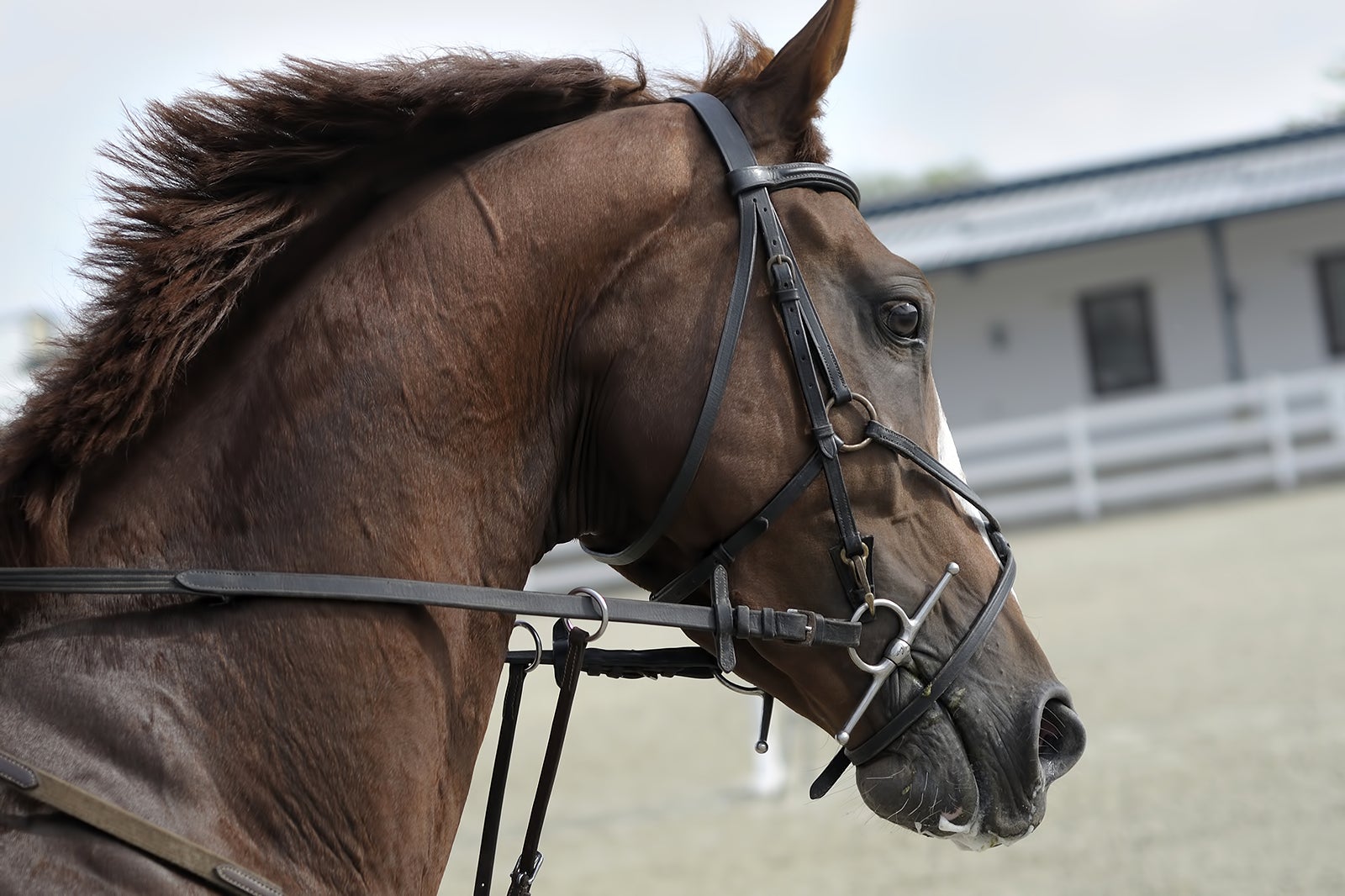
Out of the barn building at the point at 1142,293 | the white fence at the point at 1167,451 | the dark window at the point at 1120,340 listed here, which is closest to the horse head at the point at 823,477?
the white fence at the point at 1167,451

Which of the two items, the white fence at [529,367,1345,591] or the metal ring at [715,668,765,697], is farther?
the white fence at [529,367,1345,591]

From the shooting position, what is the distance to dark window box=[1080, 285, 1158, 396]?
73.0ft

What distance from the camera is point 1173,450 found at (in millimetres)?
18938

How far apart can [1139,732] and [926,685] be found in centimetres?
682

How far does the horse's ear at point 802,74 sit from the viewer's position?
207 cm

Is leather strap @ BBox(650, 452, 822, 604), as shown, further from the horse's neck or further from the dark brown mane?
the dark brown mane

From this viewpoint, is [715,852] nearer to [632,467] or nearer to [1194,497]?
[632,467]

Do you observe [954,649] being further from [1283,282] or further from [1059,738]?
[1283,282]

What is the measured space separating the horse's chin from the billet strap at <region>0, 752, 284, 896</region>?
3.43 feet

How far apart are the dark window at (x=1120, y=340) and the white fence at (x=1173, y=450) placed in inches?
83.3

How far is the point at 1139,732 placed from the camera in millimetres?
8062

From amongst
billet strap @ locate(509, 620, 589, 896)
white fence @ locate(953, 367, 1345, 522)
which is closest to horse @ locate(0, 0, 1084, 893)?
billet strap @ locate(509, 620, 589, 896)

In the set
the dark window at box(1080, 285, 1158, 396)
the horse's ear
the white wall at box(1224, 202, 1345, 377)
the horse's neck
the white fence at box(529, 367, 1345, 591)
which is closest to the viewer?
the horse's neck

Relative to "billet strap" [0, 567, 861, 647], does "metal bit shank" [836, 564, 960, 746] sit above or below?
below
